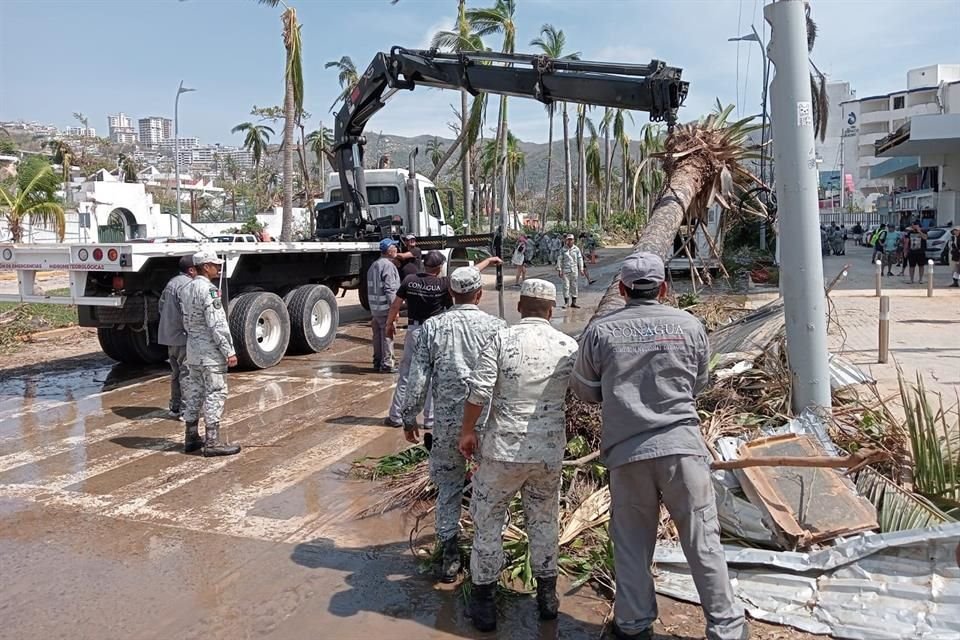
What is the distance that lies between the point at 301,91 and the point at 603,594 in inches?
812

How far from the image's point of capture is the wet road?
383 cm

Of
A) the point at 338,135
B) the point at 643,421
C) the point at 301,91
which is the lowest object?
the point at 643,421

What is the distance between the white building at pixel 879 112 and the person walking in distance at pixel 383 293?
275ft

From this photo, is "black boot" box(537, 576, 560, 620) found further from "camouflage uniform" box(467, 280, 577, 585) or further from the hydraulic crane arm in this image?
the hydraulic crane arm

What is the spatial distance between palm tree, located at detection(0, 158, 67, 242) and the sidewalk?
1885 centimetres

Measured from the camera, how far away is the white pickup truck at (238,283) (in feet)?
27.8

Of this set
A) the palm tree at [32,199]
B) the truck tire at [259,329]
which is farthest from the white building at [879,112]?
the truck tire at [259,329]

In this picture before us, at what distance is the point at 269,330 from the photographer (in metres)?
10.4

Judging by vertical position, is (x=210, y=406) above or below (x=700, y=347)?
below

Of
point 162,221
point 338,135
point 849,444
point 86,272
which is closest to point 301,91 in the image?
point 338,135

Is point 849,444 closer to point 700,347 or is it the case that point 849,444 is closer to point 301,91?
point 700,347

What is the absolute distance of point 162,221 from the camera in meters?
48.3

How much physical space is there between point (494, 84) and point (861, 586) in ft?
29.6

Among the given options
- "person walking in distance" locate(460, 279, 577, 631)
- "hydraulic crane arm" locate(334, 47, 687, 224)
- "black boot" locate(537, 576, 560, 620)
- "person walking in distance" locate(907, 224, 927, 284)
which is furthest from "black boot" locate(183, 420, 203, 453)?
"person walking in distance" locate(907, 224, 927, 284)
